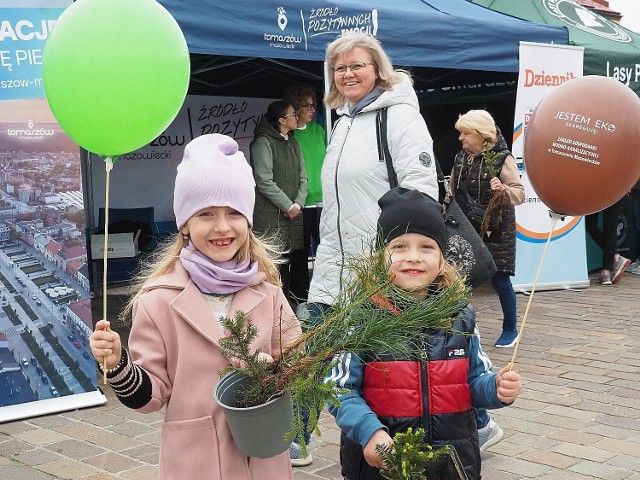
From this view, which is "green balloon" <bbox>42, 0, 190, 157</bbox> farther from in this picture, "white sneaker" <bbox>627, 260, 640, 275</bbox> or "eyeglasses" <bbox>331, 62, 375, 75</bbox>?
"white sneaker" <bbox>627, 260, 640, 275</bbox>

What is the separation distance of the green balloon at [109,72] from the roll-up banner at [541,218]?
597 centimetres

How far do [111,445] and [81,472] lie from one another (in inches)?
15.1

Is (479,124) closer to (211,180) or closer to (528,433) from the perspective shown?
(528,433)

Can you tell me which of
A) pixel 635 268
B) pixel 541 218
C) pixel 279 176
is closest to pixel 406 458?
pixel 279 176

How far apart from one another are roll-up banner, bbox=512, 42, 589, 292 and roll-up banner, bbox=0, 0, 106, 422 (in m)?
4.67

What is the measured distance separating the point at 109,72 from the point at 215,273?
71cm

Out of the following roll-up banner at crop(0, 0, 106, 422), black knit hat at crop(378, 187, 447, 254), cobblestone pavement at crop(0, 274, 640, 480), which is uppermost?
black knit hat at crop(378, 187, 447, 254)

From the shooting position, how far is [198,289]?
2.32 m

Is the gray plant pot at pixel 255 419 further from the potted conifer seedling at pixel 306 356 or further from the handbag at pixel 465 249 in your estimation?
the handbag at pixel 465 249

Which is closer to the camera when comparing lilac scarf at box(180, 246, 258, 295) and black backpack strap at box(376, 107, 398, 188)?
lilac scarf at box(180, 246, 258, 295)

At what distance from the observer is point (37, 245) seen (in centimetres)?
489

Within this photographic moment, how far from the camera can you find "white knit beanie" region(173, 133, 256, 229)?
2.33m

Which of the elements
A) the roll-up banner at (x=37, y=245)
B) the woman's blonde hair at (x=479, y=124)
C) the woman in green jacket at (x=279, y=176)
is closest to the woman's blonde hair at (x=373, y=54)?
the roll-up banner at (x=37, y=245)

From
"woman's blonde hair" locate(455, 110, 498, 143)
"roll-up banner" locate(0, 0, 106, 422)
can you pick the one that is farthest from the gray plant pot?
"woman's blonde hair" locate(455, 110, 498, 143)
